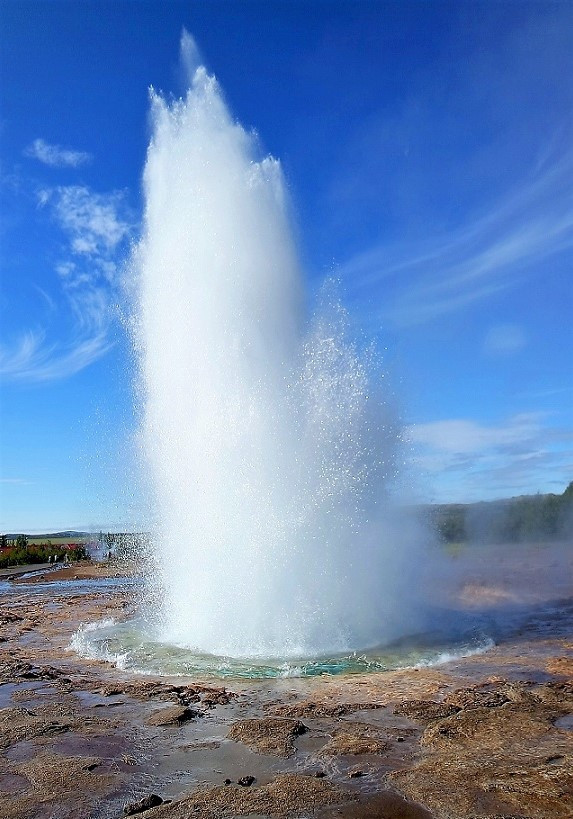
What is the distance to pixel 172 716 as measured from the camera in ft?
29.9

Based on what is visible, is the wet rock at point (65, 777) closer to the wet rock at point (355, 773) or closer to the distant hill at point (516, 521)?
the wet rock at point (355, 773)

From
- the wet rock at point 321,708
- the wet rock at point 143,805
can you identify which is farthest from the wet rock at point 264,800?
the wet rock at point 321,708

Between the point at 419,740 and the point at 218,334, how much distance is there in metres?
11.2

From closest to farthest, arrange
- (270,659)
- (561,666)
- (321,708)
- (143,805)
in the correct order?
1. (143,805)
2. (321,708)
3. (561,666)
4. (270,659)

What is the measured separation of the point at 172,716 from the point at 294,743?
214 cm

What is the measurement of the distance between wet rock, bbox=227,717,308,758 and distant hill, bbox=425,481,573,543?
4397 cm

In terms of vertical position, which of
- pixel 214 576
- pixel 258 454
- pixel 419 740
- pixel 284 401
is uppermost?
pixel 284 401

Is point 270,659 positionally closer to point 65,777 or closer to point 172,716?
point 172,716

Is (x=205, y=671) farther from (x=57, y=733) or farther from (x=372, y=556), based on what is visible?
(x=372, y=556)

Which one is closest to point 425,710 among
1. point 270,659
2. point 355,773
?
point 355,773

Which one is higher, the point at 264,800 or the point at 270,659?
the point at 270,659

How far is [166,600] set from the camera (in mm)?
16641

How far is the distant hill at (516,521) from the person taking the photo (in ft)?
178

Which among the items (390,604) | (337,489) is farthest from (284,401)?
(390,604)
